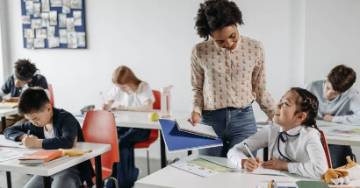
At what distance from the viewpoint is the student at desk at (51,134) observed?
2621mm

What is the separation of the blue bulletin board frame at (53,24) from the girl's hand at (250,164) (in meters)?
3.54

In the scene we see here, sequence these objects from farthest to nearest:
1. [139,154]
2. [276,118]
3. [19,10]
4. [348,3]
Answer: [19,10] < [139,154] < [348,3] < [276,118]

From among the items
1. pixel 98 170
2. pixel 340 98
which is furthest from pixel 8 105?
pixel 340 98

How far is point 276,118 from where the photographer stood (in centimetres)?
225

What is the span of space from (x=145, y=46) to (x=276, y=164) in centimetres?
307

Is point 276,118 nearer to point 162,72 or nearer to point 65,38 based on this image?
point 162,72

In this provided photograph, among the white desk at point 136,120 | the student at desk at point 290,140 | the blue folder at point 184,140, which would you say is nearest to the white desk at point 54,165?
the blue folder at point 184,140

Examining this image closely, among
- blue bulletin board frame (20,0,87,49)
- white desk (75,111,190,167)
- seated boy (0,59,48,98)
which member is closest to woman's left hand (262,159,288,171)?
white desk (75,111,190,167)

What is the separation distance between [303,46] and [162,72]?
5.04ft

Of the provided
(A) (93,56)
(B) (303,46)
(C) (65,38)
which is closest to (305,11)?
(B) (303,46)

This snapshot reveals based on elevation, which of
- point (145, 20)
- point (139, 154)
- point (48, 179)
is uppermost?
point (145, 20)

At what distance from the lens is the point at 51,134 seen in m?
2.86

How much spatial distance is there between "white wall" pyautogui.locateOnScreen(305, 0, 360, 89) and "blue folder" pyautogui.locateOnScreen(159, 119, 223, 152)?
210 cm

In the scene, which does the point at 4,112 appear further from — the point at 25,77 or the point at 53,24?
the point at 53,24
